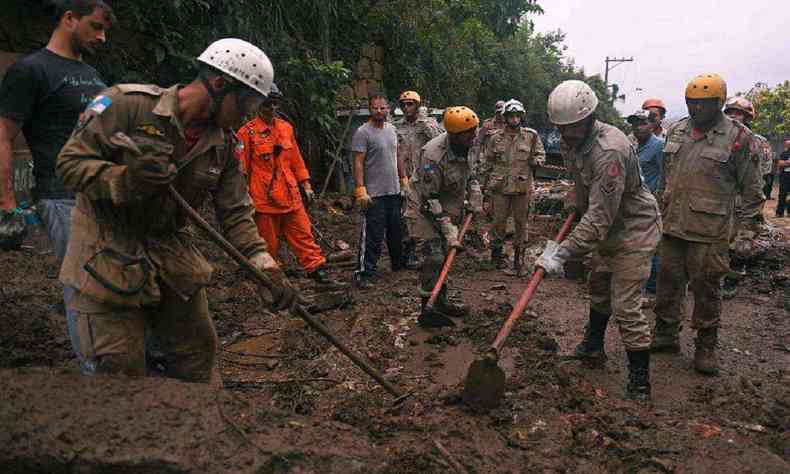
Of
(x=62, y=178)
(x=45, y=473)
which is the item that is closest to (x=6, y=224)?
(x=62, y=178)

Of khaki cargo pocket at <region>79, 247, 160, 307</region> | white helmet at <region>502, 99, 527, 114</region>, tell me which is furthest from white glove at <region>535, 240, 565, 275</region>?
white helmet at <region>502, 99, 527, 114</region>

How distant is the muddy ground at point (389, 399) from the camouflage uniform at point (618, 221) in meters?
0.58

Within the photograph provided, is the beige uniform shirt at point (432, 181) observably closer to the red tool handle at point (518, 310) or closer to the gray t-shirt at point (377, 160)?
the gray t-shirt at point (377, 160)

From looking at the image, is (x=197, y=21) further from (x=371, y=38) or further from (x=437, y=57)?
(x=437, y=57)

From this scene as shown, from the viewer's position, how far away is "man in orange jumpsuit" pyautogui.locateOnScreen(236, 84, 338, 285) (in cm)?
562

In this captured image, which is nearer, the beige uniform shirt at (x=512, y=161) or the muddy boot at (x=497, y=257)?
the beige uniform shirt at (x=512, y=161)

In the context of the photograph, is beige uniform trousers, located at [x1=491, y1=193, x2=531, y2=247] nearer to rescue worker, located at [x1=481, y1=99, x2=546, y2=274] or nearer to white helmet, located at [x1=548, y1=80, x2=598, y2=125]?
rescue worker, located at [x1=481, y1=99, x2=546, y2=274]

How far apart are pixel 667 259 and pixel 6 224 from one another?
4.52 metres

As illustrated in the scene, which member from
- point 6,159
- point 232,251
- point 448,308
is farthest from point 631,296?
point 6,159

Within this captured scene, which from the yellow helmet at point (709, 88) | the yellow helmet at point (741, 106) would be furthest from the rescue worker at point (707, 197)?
the yellow helmet at point (741, 106)

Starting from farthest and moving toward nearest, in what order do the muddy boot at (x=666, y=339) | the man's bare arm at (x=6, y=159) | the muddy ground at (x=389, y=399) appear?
1. the muddy boot at (x=666, y=339)
2. the man's bare arm at (x=6, y=159)
3. the muddy ground at (x=389, y=399)

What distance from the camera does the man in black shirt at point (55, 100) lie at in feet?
9.90

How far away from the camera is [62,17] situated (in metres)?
3.16

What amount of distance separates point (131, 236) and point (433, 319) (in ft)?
10.1
